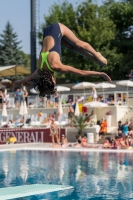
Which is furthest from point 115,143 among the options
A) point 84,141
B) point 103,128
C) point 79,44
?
point 79,44

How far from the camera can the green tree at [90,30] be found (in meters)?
29.8

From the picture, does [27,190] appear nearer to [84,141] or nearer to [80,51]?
[80,51]

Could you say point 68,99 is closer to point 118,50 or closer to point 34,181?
point 118,50

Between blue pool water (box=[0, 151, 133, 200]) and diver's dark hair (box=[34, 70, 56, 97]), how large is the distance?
348 cm

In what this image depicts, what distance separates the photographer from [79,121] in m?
20.0

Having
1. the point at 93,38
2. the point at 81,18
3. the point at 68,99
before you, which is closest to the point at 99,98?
the point at 68,99

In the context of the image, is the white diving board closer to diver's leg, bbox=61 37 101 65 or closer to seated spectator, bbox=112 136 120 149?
diver's leg, bbox=61 37 101 65

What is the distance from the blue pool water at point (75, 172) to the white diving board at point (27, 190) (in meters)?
0.18

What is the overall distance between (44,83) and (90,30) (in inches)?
922

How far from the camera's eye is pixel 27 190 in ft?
33.0

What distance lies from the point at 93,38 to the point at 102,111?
9334mm

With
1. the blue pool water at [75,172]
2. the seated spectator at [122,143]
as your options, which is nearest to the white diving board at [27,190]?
the blue pool water at [75,172]

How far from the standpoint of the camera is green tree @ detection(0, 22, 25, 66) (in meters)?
43.4

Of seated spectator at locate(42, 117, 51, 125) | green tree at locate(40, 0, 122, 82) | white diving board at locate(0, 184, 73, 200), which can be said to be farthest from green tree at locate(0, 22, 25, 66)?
white diving board at locate(0, 184, 73, 200)
